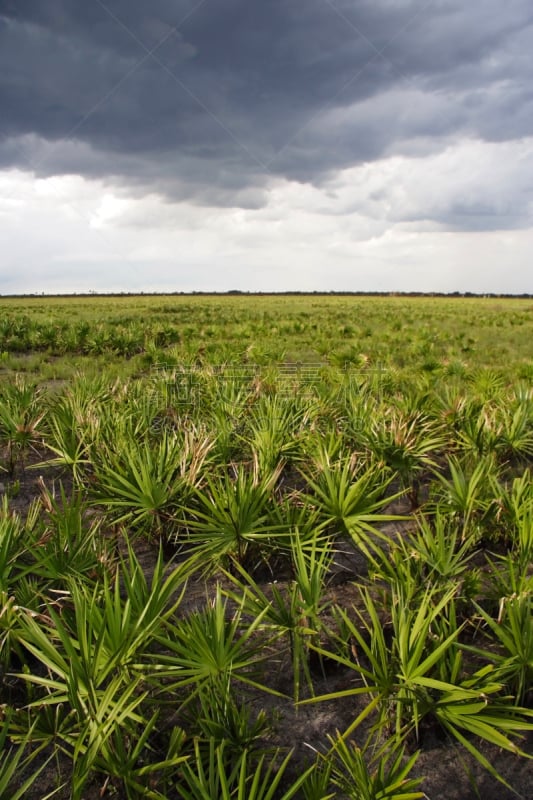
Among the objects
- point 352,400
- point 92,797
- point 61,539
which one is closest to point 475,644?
point 92,797

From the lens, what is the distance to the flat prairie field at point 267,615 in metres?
1.66

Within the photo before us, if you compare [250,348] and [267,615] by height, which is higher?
[250,348]

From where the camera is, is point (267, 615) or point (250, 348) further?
point (250, 348)

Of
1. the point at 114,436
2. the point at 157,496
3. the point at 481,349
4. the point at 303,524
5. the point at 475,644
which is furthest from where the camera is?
the point at 481,349

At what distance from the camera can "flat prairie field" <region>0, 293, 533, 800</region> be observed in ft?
5.44

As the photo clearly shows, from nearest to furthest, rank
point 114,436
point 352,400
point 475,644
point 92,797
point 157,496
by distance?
point 92,797
point 475,644
point 157,496
point 114,436
point 352,400

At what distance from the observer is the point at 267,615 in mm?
2119

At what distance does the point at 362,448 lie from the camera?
4281 millimetres

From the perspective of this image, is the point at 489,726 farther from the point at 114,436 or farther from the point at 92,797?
the point at 114,436

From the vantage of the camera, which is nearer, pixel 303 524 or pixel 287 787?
pixel 287 787

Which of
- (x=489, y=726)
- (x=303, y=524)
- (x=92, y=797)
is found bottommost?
(x=92, y=797)

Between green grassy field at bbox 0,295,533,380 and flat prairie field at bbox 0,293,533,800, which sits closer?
flat prairie field at bbox 0,293,533,800

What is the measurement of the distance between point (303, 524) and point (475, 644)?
1003mm

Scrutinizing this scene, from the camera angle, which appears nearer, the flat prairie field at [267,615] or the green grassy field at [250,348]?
the flat prairie field at [267,615]
